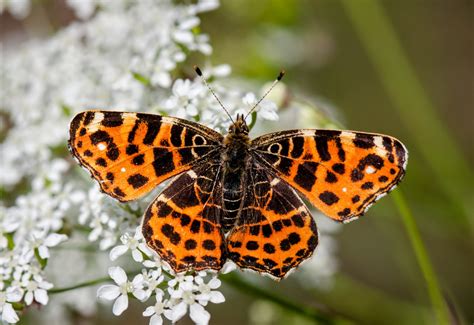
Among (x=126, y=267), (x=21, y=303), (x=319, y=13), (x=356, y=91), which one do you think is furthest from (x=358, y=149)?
(x=356, y=91)

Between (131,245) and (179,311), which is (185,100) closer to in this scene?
(131,245)

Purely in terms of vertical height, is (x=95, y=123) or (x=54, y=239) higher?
(x=95, y=123)

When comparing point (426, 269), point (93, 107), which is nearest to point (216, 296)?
point (426, 269)

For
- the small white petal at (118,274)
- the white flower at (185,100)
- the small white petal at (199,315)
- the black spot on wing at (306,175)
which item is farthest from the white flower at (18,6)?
the small white petal at (199,315)

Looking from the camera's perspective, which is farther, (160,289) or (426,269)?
(426,269)

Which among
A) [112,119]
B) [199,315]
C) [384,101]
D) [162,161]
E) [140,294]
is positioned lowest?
[384,101]

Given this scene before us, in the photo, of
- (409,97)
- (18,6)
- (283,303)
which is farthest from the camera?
(18,6)

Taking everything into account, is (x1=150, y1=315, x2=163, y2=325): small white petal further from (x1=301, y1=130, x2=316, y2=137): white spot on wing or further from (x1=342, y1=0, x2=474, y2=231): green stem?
(x1=342, y1=0, x2=474, y2=231): green stem

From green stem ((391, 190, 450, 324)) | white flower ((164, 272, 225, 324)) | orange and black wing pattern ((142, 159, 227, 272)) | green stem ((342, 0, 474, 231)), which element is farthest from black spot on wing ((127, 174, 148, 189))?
green stem ((342, 0, 474, 231))
